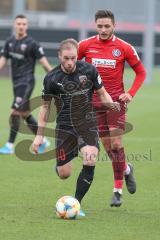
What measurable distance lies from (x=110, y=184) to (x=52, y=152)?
331 cm

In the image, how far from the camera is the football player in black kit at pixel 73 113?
28.7 feet

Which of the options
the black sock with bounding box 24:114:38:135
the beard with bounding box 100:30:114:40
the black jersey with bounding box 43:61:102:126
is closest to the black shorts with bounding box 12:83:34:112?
the black sock with bounding box 24:114:38:135

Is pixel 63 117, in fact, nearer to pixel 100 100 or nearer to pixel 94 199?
pixel 100 100

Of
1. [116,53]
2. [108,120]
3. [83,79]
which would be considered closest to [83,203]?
[108,120]

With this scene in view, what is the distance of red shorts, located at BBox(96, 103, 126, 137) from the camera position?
32.0 feet

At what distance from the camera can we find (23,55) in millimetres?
14250

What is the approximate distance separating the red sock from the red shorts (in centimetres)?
26

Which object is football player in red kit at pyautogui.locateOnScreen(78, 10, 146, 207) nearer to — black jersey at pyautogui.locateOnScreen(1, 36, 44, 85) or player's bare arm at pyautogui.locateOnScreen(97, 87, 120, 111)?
player's bare arm at pyautogui.locateOnScreen(97, 87, 120, 111)

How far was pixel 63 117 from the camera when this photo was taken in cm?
896

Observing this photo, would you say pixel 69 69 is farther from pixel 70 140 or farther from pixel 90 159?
pixel 90 159

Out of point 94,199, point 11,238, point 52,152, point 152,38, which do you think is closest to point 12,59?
point 52,152

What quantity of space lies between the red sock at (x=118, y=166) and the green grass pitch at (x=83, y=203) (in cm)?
26

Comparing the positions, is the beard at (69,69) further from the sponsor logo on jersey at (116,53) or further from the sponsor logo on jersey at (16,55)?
the sponsor logo on jersey at (16,55)

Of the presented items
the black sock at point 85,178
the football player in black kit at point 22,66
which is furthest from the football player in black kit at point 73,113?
the football player in black kit at point 22,66
